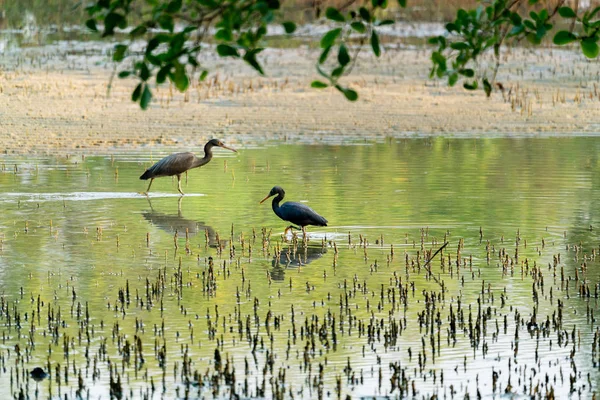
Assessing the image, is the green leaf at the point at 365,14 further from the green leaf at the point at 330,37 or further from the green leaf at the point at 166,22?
the green leaf at the point at 166,22

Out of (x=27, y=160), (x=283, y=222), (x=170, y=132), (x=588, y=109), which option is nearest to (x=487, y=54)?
(x=588, y=109)

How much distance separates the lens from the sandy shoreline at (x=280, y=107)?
25141mm

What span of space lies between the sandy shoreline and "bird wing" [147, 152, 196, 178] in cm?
519

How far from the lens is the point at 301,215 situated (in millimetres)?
13812

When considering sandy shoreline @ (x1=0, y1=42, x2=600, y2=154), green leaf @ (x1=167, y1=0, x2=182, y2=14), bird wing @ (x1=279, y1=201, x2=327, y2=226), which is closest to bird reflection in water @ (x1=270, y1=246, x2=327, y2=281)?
bird wing @ (x1=279, y1=201, x2=327, y2=226)

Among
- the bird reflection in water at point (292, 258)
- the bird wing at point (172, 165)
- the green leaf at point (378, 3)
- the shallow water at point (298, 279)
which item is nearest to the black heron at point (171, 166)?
the bird wing at point (172, 165)

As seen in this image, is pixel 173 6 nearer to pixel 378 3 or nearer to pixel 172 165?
pixel 378 3

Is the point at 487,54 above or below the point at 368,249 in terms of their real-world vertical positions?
above

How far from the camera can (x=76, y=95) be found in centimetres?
2900

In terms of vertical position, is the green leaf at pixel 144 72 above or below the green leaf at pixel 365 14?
below

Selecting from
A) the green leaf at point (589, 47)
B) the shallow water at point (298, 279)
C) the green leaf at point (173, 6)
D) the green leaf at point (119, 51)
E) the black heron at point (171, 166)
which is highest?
the green leaf at point (173, 6)

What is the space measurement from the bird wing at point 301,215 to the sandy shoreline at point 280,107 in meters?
9.86

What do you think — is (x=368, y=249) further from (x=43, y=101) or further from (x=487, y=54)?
(x=487, y=54)

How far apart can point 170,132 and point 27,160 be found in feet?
13.9
